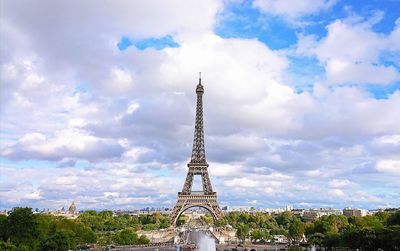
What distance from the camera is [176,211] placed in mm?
101625

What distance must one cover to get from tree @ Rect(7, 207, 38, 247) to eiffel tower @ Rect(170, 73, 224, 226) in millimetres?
46769

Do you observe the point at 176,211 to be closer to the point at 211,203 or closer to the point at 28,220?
the point at 211,203

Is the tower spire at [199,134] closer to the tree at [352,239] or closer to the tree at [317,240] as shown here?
the tree at [317,240]

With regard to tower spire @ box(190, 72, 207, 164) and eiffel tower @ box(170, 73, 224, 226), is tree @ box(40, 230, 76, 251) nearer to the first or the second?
eiffel tower @ box(170, 73, 224, 226)

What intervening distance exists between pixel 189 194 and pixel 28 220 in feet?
160

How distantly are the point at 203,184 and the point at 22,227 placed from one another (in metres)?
52.2

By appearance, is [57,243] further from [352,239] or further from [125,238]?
[352,239]

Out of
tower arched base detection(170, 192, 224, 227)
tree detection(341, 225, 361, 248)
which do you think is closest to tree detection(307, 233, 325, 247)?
tree detection(341, 225, 361, 248)

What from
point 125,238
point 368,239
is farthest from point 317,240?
point 125,238

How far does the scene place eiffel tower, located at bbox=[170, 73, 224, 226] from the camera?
100750 millimetres

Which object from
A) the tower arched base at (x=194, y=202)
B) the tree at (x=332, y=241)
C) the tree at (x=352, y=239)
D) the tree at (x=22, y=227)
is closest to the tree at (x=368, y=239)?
the tree at (x=352, y=239)

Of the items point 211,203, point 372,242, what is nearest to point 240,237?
point 211,203

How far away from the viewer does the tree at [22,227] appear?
54.4m

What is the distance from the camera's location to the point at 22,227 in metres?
55.4
